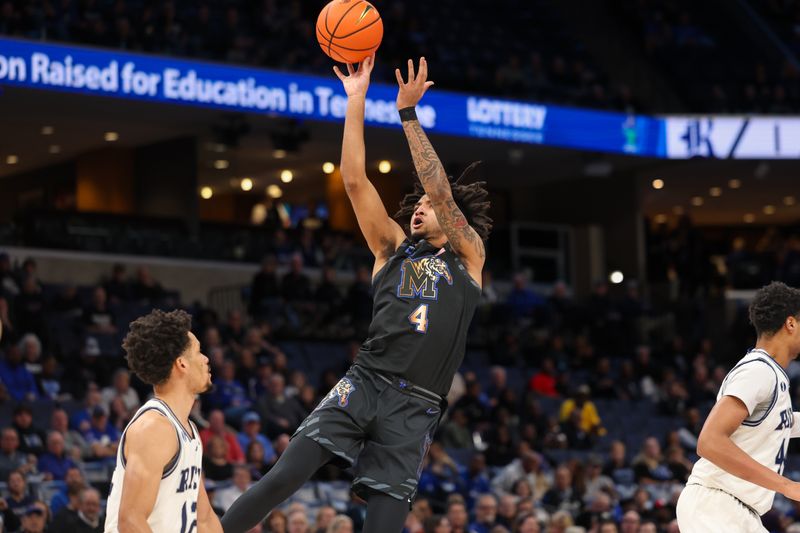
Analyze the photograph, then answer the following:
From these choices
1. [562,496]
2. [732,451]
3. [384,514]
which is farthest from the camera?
[562,496]

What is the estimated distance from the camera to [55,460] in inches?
502

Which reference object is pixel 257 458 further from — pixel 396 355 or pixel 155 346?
pixel 155 346

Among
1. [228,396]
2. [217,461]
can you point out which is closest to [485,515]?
[217,461]

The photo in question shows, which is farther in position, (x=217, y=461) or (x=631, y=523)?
(x=631, y=523)

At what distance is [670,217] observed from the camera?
107 ft

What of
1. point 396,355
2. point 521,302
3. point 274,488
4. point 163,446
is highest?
point 521,302

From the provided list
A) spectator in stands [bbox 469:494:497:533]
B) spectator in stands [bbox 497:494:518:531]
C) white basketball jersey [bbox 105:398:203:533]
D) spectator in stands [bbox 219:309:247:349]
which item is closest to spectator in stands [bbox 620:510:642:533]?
spectator in stands [bbox 497:494:518:531]

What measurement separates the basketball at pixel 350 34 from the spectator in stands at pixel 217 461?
276 inches

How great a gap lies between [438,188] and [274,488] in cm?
152

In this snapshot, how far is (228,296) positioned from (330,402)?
52.9 feet

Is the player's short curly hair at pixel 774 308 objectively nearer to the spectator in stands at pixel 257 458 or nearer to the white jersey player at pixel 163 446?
the white jersey player at pixel 163 446

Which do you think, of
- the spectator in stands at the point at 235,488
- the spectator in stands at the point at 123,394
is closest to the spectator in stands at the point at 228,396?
the spectator in stands at the point at 123,394

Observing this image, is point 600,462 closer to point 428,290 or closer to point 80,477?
point 80,477

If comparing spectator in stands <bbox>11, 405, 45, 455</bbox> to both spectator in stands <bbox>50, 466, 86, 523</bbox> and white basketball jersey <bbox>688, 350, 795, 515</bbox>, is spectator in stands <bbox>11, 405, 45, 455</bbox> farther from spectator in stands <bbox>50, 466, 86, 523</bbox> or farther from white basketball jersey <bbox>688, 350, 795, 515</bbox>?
white basketball jersey <bbox>688, 350, 795, 515</bbox>
